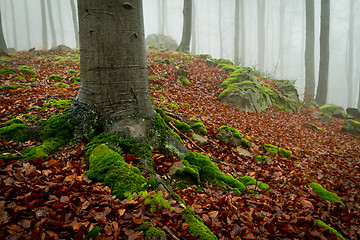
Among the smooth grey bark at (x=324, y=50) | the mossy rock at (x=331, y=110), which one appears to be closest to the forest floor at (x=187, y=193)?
the mossy rock at (x=331, y=110)

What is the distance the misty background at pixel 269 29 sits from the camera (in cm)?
3697

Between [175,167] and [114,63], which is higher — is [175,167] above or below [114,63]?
below

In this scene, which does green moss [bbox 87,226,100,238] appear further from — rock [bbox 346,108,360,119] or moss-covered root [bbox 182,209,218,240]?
rock [bbox 346,108,360,119]

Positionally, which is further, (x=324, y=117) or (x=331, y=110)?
(x=331, y=110)

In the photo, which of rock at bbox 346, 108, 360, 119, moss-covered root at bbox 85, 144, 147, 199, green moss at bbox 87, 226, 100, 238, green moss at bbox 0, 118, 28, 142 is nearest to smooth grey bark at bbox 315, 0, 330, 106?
rock at bbox 346, 108, 360, 119

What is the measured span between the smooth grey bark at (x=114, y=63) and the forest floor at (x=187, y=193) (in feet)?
2.17

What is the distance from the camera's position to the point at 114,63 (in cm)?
273

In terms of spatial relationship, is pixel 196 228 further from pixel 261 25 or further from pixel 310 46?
pixel 261 25

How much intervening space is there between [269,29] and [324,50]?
1652 inches

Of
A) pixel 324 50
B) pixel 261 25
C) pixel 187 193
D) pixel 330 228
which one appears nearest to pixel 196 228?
pixel 187 193

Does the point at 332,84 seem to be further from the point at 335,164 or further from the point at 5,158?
the point at 5,158

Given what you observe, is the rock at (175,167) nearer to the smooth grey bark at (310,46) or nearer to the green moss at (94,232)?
the green moss at (94,232)

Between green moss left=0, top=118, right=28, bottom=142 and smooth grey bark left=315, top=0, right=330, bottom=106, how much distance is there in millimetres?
15492

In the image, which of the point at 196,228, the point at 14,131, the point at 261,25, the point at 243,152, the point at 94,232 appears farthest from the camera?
the point at 261,25
